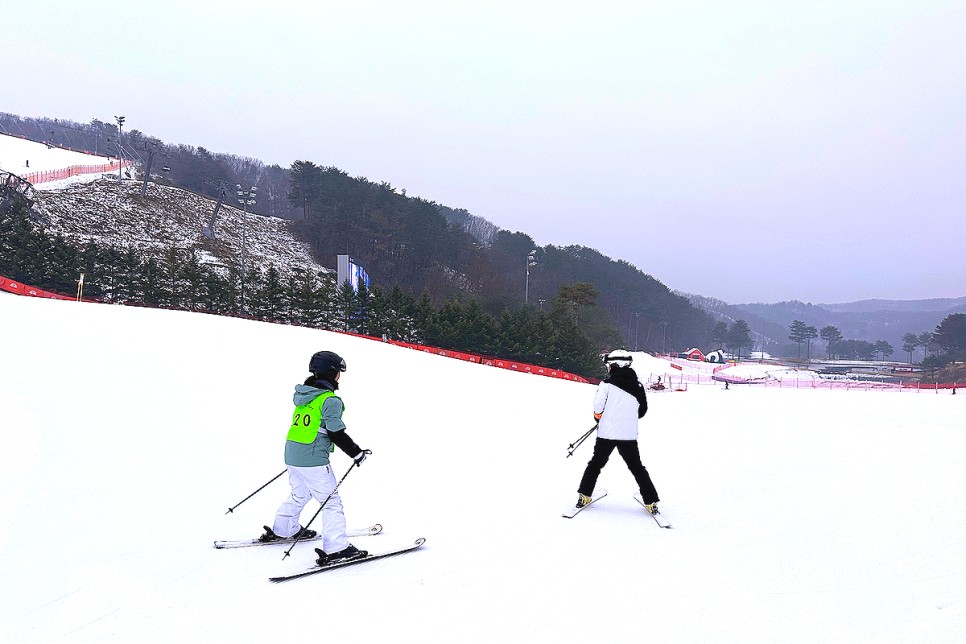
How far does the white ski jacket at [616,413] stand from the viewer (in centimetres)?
530

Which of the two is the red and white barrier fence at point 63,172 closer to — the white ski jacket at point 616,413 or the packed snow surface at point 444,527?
the packed snow surface at point 444,527

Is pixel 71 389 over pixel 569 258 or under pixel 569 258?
under

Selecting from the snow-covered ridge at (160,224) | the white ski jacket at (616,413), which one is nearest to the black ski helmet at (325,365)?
the white ski jacket at (616,413)

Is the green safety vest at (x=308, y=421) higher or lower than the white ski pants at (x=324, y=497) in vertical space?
higher

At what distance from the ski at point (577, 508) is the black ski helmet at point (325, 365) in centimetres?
283

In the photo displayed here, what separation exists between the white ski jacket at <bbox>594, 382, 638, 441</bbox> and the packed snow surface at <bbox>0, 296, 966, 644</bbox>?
0.86 meters

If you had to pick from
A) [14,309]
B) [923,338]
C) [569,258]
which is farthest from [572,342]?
[923,338]

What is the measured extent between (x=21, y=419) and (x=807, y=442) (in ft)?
44.1

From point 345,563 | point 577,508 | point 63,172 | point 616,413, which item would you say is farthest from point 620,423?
point 63,172

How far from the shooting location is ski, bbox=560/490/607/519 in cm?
530

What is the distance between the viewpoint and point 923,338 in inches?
4503

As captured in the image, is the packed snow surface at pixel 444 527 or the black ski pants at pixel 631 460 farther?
the black ski pants at pixel 631 460

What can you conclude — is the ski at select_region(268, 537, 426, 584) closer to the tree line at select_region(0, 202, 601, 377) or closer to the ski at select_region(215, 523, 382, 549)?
the ski at select_region(215, 523, 382, 549)

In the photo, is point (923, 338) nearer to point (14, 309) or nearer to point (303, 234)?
point (303, 234)
